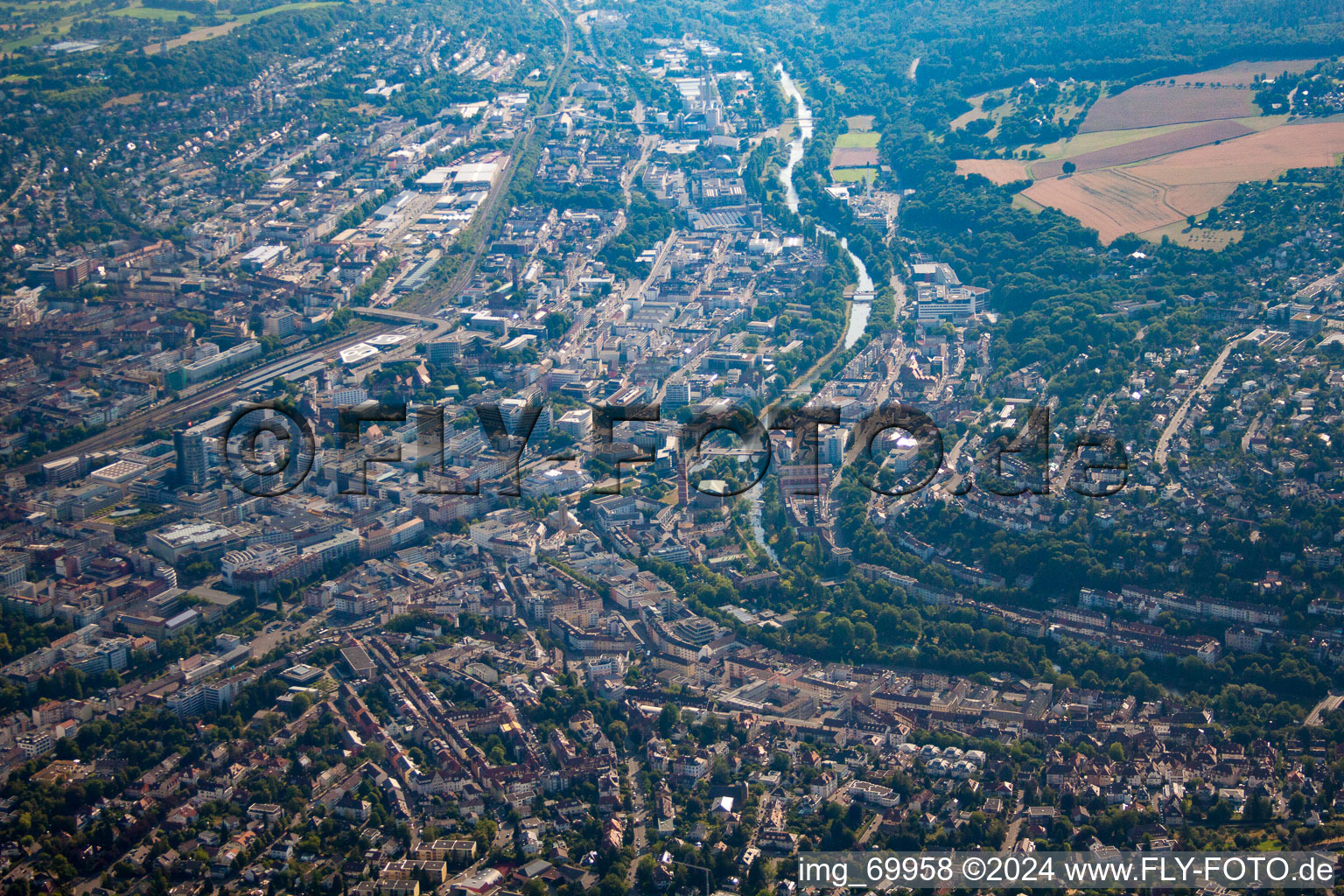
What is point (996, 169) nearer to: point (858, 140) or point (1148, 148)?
point (1148, 148)

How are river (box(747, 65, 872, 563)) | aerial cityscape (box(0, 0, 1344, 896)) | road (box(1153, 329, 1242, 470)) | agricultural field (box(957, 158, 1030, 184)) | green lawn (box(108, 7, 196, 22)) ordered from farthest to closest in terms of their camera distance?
green lawn (box(108, 7, 196, 22)) → agricultural field (box(957, 158, 1030, 184)) → river (box(747, 65, 872, 563)) → road (box(1153, 329, 1242, 470)) → aerial cityscape (box(0, 0, 1344, 896))

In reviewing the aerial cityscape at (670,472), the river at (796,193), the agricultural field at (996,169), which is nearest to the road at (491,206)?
the aerial cityscape at (670,472)

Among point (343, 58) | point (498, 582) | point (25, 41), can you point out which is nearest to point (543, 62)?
point (343, 58)

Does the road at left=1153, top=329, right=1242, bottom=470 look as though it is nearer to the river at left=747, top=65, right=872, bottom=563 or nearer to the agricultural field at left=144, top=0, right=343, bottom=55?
the river at left=747, top=65, right=872, bottom=563

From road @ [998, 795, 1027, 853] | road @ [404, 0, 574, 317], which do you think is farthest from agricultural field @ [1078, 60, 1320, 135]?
road @ [998, 795, 1027, 853]

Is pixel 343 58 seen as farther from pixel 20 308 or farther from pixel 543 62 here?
pixel 20 308

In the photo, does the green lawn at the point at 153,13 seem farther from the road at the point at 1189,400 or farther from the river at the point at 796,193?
the road at the point at 1189,400

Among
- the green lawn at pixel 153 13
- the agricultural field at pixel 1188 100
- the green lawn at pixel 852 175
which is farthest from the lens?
the green lawn at pixel 153 13

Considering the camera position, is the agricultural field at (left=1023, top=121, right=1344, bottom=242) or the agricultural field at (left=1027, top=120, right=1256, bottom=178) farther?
the agricultural field at (left=1027, top=120, right=1256, bottom=178)
